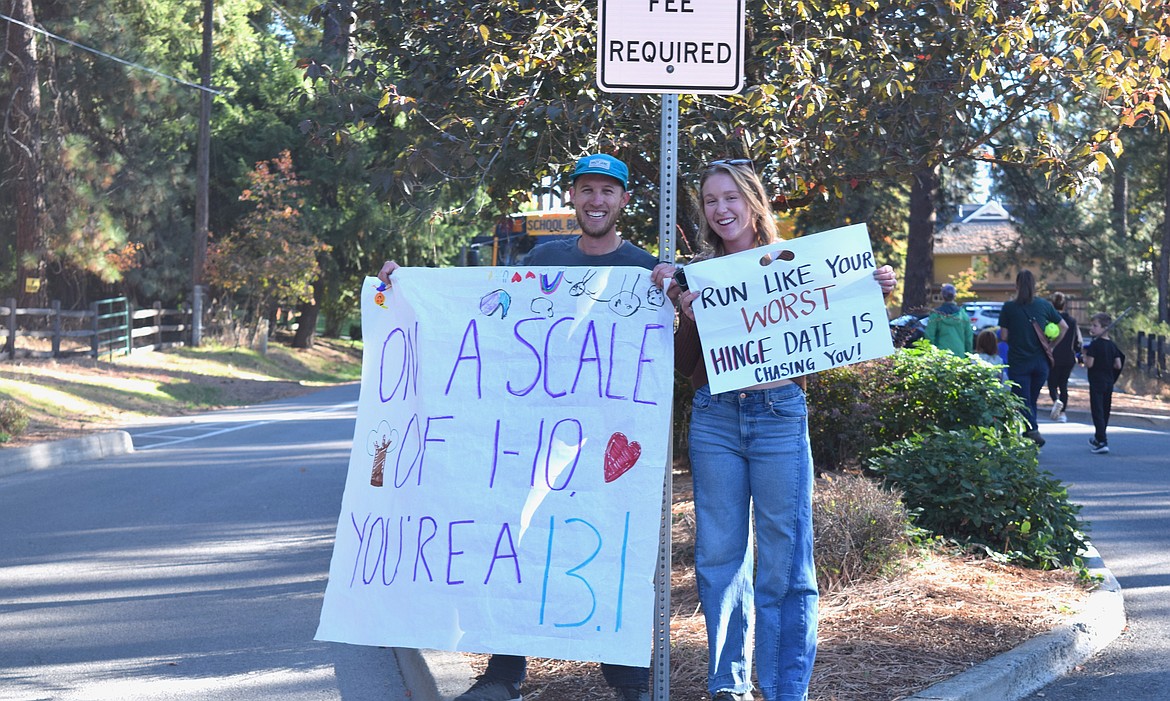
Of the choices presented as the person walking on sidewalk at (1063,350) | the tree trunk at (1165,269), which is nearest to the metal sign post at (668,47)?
the person walking on sidewalk at (1063,350)

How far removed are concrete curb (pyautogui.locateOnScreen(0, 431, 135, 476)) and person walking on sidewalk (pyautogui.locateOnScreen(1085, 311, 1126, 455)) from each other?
11.4 metres

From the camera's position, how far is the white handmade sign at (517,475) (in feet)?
13.4

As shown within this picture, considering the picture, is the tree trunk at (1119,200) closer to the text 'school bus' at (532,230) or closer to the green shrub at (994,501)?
the text 'school bus' at (532,230)

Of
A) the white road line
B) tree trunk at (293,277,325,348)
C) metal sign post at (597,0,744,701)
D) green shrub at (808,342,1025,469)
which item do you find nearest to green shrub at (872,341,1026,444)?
green shrub at (808,342,1025,469)

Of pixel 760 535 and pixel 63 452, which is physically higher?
pixel 760 535

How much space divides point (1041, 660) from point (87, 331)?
26427 mm

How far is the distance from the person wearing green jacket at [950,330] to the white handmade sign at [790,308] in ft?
28.5

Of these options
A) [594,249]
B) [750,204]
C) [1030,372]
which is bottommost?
[1030,372]

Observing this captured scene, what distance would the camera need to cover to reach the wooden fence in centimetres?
2564

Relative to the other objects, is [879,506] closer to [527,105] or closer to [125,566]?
[527,105]

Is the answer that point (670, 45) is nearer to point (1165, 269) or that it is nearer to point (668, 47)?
point (668, 47)

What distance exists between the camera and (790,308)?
4.15 m

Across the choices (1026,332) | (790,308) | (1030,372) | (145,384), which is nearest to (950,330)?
(1026,332)

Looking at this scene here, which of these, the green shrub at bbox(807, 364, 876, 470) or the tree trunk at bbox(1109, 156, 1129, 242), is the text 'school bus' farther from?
the tree trunk at bbox(1109, 156, 1129, 242)
